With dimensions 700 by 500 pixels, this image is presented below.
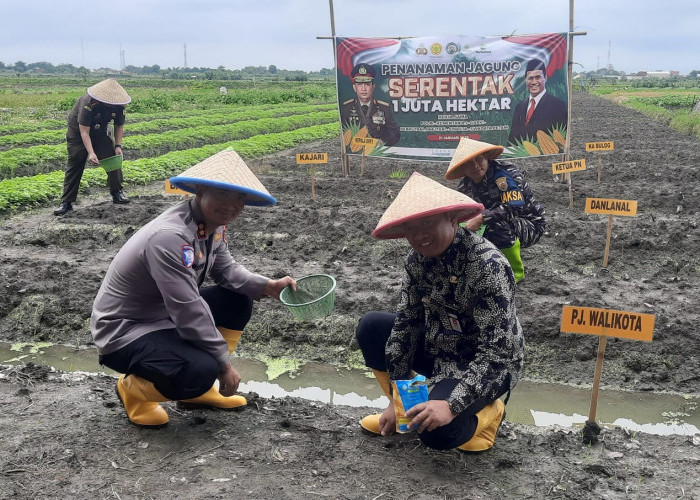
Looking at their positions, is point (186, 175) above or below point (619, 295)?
above

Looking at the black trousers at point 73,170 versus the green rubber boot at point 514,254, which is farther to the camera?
the black trousers at point 73,170

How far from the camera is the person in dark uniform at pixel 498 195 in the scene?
3824mm

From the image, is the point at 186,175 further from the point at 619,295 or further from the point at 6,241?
the point at 6,241

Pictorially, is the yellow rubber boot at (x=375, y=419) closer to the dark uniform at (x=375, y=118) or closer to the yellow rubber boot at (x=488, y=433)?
the yellow rubber boot at (x=488, y=433)

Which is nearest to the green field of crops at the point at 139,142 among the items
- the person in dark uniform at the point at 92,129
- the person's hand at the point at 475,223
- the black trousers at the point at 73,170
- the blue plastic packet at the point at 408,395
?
the black trousers at the point at 73,170

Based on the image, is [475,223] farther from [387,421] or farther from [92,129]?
[92,129]

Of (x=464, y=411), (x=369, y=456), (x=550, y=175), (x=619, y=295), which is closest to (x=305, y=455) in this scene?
(x=369, y=456)

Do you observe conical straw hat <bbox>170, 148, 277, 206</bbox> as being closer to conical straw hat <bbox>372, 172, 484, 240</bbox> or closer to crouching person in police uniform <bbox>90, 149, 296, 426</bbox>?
crouching person in police uniform <bbox>90, 149, 296, 426</bbox>

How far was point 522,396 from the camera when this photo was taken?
3.88m

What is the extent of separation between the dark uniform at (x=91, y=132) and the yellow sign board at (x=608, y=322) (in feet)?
20.5

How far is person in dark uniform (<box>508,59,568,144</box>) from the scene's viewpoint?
Answer: 895 cm

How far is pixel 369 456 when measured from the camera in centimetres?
287

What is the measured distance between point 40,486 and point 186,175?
1.35m

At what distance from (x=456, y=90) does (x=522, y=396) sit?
6129mm
